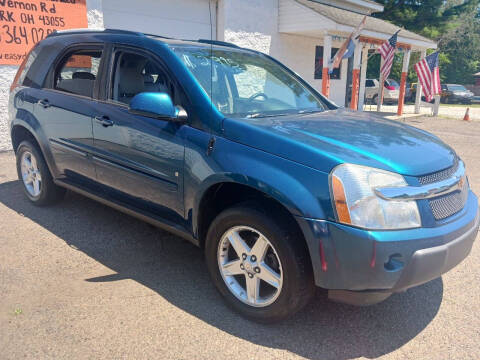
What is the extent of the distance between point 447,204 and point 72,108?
326 centimetres

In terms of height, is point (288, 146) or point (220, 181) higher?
point (288, 146)

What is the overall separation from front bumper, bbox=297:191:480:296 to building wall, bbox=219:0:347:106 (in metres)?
9.99

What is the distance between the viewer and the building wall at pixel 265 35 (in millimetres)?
11484

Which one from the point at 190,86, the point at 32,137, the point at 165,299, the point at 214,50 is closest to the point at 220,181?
the point at 190,86

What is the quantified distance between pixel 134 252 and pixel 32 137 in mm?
1987

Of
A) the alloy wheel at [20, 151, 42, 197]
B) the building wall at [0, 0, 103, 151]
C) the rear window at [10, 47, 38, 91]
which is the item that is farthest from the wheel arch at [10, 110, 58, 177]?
the building wall at [0, 0, 103, 151]

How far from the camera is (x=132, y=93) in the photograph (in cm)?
369

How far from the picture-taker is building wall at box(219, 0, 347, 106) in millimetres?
11484

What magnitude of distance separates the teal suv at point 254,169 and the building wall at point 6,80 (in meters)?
4.03

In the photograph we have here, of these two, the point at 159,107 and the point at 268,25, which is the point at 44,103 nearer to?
the point at 159,107

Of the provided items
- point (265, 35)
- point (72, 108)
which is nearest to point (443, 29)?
point (265, 35)

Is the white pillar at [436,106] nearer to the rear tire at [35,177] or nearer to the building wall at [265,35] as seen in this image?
the building wall at [265,35]

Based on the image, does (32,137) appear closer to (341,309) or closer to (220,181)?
(220,181)

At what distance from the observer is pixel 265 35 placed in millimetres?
13070
